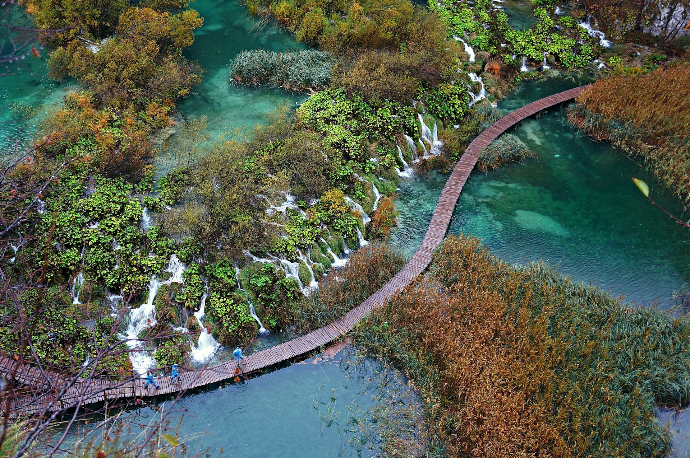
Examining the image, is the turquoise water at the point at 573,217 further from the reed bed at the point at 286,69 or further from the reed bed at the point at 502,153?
the reed bed at the point at 286,69

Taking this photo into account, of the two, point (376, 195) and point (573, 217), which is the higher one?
point (573, 217)

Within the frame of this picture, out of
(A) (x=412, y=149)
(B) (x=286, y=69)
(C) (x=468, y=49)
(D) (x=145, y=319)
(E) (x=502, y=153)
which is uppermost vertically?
(C) (x=468, y=49)

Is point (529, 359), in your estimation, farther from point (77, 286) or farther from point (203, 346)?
point (77, 286)

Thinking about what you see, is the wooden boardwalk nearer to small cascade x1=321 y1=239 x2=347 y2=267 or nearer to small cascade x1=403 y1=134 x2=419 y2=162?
small cascade x1=403 y1=134 x2=419 y2=162

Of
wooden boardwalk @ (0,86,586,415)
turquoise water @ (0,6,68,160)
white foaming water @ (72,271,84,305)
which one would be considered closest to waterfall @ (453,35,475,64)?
wooden boardwalk @ (0,86,586,415)

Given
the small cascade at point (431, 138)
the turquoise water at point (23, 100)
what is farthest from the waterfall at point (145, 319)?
the small cascade at point (431, 138)

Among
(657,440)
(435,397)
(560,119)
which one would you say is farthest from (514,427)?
(560,119)

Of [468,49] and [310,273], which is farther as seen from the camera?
[468,49]

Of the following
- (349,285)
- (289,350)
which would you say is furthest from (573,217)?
(289,350)
